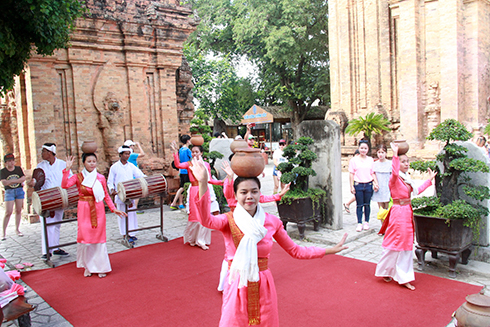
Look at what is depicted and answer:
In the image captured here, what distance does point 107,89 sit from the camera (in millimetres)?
10055

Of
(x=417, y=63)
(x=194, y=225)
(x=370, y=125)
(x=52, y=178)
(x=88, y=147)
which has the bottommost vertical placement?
(x=194, y=225)

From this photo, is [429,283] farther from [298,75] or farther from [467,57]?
[298,75]

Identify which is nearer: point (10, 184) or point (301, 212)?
point (301, 212)

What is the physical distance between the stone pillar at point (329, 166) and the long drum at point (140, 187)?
305 cm

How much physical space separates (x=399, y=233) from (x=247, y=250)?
2.69m

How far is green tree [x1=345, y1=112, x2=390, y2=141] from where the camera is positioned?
1664 centimetres

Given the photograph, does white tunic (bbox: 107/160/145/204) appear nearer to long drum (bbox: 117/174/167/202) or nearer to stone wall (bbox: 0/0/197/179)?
long drum (bbox: 117/174/167/202)

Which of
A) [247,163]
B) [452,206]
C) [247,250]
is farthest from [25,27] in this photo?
[452,206]

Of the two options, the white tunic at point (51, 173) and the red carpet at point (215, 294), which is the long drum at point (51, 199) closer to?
the red carpet at point (215, 294)

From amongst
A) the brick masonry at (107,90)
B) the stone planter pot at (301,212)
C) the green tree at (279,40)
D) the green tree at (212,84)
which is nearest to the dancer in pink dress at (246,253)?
the stone planter pot at (301,212)

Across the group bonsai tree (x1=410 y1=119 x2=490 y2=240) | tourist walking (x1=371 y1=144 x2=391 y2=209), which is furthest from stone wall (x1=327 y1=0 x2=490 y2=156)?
bonsai tree (x1=410 y1=119 x2=490 y2=240)

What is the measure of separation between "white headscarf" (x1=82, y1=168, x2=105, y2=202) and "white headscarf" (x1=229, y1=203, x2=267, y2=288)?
3.36 meters

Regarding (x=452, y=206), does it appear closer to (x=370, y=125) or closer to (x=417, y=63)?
(x=417, y=63)

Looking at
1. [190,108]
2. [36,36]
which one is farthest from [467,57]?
[36,36]
